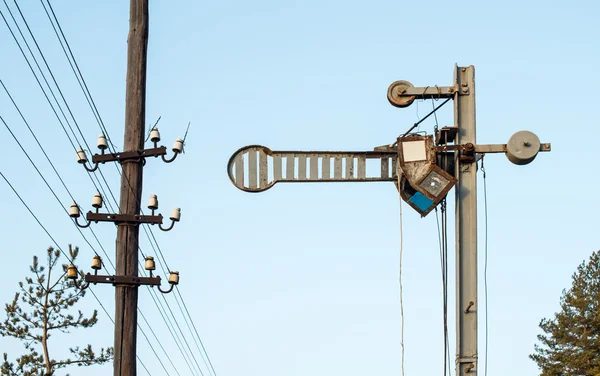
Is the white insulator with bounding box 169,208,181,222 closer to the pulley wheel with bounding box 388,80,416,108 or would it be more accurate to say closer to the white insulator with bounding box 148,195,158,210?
the white insulator with bounding box 148,195,158,210

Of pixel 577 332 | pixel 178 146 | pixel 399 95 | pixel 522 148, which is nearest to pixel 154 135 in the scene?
pixel 178 146

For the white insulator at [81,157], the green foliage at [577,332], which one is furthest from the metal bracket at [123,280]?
the green foliage at [577,332]

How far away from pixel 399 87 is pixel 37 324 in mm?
25931

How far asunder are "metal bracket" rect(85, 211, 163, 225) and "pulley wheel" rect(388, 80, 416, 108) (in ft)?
26.1

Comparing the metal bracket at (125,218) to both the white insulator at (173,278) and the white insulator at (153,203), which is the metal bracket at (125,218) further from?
the white insulator at (173,278)

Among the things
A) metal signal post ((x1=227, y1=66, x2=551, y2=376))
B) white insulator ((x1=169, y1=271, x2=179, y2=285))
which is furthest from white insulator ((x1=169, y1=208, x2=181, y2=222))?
metal signal post ((x1=227, y1=66, x2=551, y2=376))

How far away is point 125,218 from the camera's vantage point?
13742 mm

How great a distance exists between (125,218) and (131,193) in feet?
1.10

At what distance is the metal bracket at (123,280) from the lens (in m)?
13.6

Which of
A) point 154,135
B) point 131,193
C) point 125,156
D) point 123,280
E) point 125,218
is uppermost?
point 154,135

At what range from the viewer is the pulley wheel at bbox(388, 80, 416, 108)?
6203 millimetres

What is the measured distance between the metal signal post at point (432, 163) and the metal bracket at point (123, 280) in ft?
25.4

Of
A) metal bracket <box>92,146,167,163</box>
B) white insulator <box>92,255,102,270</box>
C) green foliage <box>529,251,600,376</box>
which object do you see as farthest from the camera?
green foliage <box>529,251,600,376</box>

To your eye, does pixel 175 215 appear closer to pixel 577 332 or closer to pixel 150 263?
pixel 150 263
